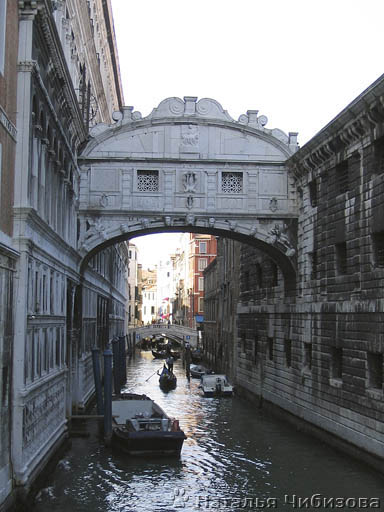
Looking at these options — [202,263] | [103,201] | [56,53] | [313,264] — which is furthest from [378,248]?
[202,263]

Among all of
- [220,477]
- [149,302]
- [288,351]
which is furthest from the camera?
[149,302]

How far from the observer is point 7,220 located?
12.2 meters

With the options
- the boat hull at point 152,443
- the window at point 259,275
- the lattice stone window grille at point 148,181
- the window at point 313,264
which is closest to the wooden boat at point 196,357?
the window at point 259,275

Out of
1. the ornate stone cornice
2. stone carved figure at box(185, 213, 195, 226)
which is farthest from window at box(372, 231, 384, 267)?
the ornate stone cornice

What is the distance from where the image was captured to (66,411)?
21.6 metres

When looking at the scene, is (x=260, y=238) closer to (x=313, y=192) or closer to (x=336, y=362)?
(x=313, y=192)

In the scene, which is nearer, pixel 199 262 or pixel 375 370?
pixel 375 370

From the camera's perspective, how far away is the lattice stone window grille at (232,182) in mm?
23234

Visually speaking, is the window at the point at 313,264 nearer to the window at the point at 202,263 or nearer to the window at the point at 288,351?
the window at the point at 288,351

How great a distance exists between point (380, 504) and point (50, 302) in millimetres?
8436

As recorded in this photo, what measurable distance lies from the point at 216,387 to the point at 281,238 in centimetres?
1072

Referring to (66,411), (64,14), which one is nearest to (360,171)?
(64,14)

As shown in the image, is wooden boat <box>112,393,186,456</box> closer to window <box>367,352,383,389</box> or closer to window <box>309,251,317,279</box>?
window <box>367,352,383,389</box>

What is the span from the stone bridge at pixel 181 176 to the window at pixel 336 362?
4776mm
